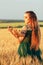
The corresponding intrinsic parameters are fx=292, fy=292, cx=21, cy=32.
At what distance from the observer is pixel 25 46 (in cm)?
505

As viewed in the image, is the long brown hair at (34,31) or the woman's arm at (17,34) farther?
the long brown hair at (34,31)

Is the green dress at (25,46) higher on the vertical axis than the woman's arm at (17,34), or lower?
lower

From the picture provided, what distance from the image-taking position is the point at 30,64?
496cm

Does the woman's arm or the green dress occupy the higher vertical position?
the woman's arm

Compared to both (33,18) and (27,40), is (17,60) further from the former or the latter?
(33,18)

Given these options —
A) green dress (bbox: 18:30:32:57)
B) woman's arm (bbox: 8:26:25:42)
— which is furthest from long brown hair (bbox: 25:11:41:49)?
woman's arm (bbox: 8:26:25:42)

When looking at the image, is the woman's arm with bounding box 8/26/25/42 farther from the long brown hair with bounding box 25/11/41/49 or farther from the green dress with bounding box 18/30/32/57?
the long brown hair with bounding box 25/11/41/49

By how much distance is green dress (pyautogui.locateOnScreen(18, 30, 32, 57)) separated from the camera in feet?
16.5

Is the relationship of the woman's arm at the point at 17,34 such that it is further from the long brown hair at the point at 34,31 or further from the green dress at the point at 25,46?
the long brown hair at the point at 34,31

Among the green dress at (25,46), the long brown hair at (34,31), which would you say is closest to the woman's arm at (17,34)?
the green dress at (25,46)

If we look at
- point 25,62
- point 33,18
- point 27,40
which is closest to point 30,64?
point 25,62

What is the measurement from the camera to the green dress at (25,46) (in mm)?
5039

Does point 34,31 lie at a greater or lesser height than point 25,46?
greater

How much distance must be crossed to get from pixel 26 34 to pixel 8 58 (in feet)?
1.77
